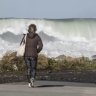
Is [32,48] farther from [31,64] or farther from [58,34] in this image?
[58,34]

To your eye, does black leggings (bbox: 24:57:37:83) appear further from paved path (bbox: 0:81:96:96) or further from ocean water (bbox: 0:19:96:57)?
ocean water (bbox: 0:19:96:57)

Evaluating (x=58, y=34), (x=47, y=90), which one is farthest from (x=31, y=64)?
(x=58, y=34)

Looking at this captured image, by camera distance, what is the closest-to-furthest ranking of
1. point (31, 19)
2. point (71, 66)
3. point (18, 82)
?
point (18, 82) < point (71, 66) < point (31, 19)

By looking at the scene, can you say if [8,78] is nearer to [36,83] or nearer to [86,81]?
[36,83]

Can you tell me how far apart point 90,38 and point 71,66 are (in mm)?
15587

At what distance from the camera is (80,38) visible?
3450 cm

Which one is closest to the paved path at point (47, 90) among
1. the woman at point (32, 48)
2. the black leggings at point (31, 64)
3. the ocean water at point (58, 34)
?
the black leggings at point (31, 64)

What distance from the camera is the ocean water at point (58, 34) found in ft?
99.9

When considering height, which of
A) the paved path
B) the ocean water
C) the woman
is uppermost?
the ocean water

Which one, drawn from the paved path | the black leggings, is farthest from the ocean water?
the black leggings

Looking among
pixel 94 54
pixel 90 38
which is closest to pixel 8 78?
pixel 94 54

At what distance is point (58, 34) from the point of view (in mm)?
36031

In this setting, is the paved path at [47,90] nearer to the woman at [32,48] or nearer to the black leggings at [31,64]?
the black leggings at [31,64]

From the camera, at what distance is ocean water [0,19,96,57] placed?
99.9ft
